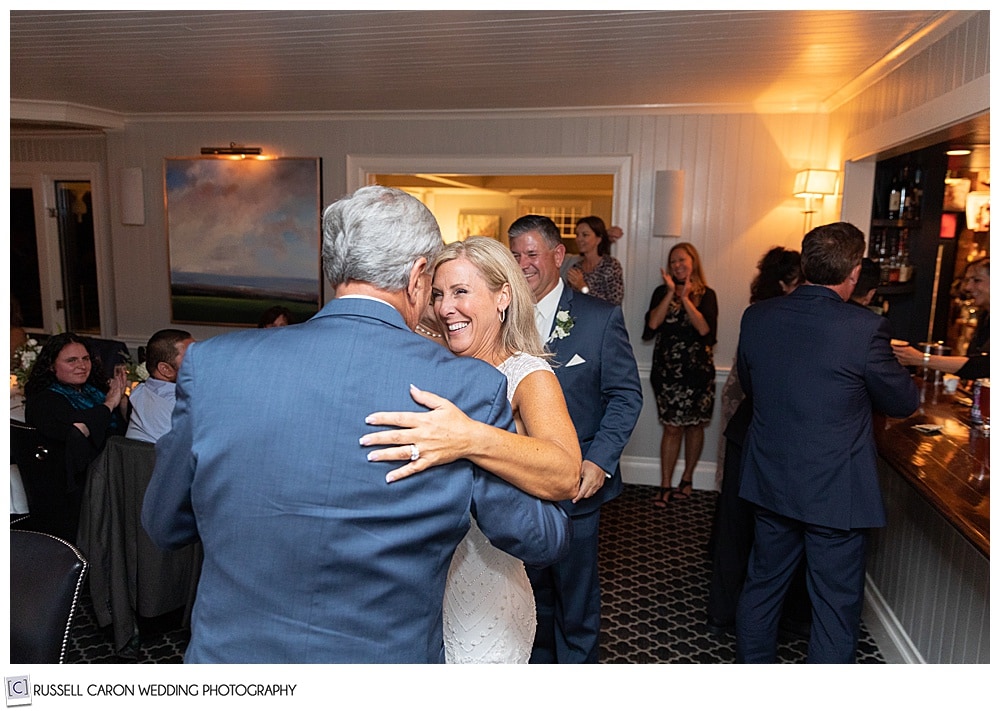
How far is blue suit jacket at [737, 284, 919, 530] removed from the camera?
7.74ft

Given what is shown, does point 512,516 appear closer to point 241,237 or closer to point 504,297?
point 504,297

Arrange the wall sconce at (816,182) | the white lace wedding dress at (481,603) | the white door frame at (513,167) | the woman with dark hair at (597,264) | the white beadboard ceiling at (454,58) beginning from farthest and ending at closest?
the white door frame at (513,167) → the woman with dark hair at (597,264) → the wall sconce at (816,182) → the white beadboard ceiling at (454,58) → the white lace wedding dress at (481,603)

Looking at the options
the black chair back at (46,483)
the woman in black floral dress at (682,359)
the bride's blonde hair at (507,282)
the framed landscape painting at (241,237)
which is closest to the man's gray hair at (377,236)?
the bride's blonde hair at (507,282)

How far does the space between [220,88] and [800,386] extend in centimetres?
367

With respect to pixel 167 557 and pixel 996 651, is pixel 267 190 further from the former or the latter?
pixel 996 651

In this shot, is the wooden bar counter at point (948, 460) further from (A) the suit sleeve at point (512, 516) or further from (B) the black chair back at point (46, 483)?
(B) the black chair back at point (46, 483)

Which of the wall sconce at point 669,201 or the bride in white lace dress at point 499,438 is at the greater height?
the wall sconce at point 669,201

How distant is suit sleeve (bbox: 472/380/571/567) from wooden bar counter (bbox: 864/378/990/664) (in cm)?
125

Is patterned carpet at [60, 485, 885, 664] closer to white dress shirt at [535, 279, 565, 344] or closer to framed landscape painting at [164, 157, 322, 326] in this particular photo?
white dress shirt at [535, 279, 565, 344]

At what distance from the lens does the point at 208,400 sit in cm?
117

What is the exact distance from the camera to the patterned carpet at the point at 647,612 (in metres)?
2.94

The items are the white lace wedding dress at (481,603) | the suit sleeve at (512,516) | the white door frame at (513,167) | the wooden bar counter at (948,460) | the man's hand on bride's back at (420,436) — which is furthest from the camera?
the white door frame at (513,167)

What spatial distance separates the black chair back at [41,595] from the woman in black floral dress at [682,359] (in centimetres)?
373
